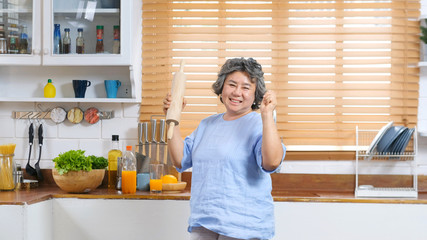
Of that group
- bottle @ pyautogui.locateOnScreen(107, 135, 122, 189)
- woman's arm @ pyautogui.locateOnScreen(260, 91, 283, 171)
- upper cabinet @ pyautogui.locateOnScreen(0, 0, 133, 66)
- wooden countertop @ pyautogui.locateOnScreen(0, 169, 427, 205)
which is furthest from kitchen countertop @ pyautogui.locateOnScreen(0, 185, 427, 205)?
woman's arm @ pyautogui.locateOnScreen(260, 91, 283, 171)

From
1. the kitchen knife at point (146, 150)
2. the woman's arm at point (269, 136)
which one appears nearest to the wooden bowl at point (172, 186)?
the kitchen knife at point (146, 150)

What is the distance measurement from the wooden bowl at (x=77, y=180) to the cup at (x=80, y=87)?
509mm

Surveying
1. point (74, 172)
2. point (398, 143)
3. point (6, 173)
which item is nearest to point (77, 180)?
point (74, 172)

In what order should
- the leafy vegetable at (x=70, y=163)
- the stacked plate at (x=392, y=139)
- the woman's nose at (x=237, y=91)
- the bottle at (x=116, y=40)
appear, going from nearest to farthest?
the woman's nose at (x=237, y=91) < the leafy vegetable at (x=70, y=163) < the stacked plate at (x=392, y=139) < the bottle at (x=116, y=40)

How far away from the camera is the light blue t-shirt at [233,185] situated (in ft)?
6.23

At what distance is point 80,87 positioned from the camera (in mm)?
3307

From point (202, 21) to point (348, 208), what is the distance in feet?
4.34

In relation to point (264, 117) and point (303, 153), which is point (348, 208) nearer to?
point (303, 153)

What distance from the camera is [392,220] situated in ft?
9.30

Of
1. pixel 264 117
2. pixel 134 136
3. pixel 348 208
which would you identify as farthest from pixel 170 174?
pixel 264 117

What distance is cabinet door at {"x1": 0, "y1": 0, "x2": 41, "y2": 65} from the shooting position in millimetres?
3176

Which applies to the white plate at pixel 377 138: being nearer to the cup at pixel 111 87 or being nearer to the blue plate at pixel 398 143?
the blue plate at pixel 398 143

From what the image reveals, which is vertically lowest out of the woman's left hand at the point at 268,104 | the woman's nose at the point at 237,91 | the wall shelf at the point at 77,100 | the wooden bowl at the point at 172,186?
the wooden bowl at the point at 172,186

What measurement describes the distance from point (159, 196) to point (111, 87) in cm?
75
